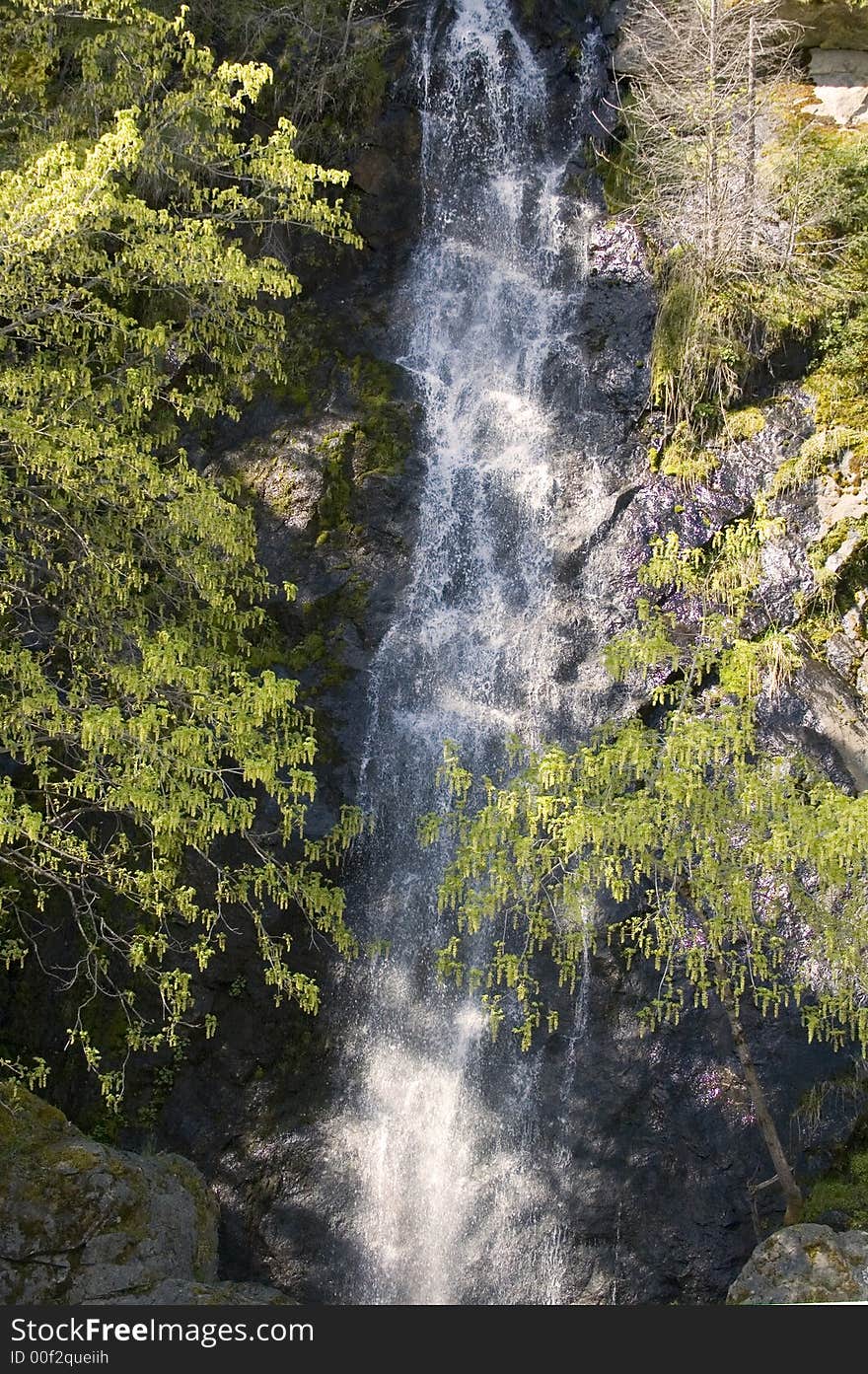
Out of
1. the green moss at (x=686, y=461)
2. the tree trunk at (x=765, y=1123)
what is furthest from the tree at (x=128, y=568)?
the green moss at (x=686, y=461)

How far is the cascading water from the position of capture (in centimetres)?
960

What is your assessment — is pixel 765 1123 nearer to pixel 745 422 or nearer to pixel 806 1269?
pixel 806 1269

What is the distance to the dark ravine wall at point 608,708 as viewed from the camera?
968 centimetres

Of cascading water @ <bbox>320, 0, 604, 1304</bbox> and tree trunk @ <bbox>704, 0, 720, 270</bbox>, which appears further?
tree trunk @ <bbox>704, 0, 720, 270</bbox>

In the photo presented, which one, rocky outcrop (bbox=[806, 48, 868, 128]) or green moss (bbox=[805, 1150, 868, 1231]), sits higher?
rocky outcrop (bbox=[806, 48, 868, 128])

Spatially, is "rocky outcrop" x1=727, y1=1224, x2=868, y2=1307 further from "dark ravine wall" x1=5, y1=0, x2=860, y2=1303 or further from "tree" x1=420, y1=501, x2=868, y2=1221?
"dark ravine wall" x1=5, y1=0, x2=860, y2=1303

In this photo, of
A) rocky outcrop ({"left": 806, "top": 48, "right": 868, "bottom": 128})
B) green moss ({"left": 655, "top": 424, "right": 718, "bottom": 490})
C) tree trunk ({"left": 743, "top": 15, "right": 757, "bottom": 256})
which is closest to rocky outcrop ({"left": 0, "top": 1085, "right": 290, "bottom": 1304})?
green moss ({"left": 655, "top": 424, "right": 718, "bottom": 490})

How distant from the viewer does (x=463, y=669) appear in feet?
37.1

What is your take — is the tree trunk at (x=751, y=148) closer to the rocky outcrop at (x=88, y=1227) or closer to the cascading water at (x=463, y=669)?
the cascading water at (x=463, y=669)

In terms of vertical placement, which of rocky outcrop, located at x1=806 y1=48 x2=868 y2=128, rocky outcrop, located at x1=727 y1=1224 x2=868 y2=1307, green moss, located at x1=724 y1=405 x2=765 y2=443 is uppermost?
rocky outcrop, located at x1=806 y1=48 x2=868 y2=128

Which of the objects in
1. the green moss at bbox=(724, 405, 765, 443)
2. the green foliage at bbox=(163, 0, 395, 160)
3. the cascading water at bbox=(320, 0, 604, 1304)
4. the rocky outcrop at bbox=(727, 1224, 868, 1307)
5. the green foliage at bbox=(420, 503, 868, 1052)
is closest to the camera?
the green foliage at bbox=(420, 503, 868, 1052)

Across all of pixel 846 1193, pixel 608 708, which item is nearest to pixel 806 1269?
pixel 846 1193

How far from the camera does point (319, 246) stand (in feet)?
44.5

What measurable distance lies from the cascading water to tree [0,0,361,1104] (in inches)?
32.7
